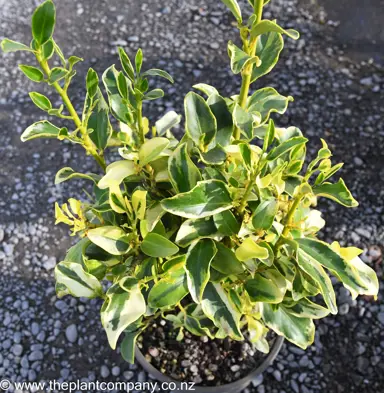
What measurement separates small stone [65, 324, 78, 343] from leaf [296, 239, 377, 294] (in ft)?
3.53

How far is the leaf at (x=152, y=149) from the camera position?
907 millimetres

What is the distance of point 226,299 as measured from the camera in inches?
39.7

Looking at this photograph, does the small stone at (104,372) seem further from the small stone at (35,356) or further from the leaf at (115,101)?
the leaf at (115,101)

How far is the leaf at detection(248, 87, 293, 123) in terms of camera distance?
1028 mm

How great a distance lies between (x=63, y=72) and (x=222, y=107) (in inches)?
12.3

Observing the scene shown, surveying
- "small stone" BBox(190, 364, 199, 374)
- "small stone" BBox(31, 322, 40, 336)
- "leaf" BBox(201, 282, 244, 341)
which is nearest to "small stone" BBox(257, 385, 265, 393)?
"small stone" BBox(190, 364, 199, 374)

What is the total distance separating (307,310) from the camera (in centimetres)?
109

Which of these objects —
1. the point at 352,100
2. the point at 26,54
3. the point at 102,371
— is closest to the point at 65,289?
the point at 102,371

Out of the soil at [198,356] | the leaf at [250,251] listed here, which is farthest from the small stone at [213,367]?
the leaf at [250,251]

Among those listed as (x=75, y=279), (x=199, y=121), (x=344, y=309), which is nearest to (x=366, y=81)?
(x=344, y=309)

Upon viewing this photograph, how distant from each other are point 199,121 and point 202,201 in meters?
0.17

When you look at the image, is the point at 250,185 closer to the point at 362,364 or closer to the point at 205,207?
the point at 205,207

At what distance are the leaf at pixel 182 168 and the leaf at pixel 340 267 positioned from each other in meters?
0.23

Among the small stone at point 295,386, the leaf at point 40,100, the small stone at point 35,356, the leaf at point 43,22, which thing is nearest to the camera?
the leaf at point 43,22
